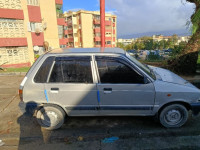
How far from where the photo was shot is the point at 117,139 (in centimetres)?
266

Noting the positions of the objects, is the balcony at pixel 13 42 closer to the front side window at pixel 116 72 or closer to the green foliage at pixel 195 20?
the front side window at pixel 116 72

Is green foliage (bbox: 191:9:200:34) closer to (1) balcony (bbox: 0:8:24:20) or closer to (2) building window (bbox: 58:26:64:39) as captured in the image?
(1) balcony (bbox: 0:8:24:20)

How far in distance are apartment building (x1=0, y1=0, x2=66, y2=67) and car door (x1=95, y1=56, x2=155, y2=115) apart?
1551 cm

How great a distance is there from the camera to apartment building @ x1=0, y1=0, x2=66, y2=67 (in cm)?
1389

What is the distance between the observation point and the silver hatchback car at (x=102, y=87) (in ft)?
8.71

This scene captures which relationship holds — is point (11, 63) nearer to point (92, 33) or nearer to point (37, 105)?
point (37, 105)

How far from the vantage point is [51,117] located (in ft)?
9.52

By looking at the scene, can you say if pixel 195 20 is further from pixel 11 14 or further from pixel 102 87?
pixel 11 14

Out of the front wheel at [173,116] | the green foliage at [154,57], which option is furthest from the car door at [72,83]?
the green foliage at [154,57]

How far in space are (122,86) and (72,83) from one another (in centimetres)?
100

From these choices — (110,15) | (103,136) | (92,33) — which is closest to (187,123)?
(103,136)

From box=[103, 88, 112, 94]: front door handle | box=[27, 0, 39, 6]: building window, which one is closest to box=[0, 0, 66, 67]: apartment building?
box=[27, 0, 39, 6]: building window

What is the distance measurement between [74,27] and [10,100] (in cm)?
4101

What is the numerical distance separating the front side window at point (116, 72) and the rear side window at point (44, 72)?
1006mm
